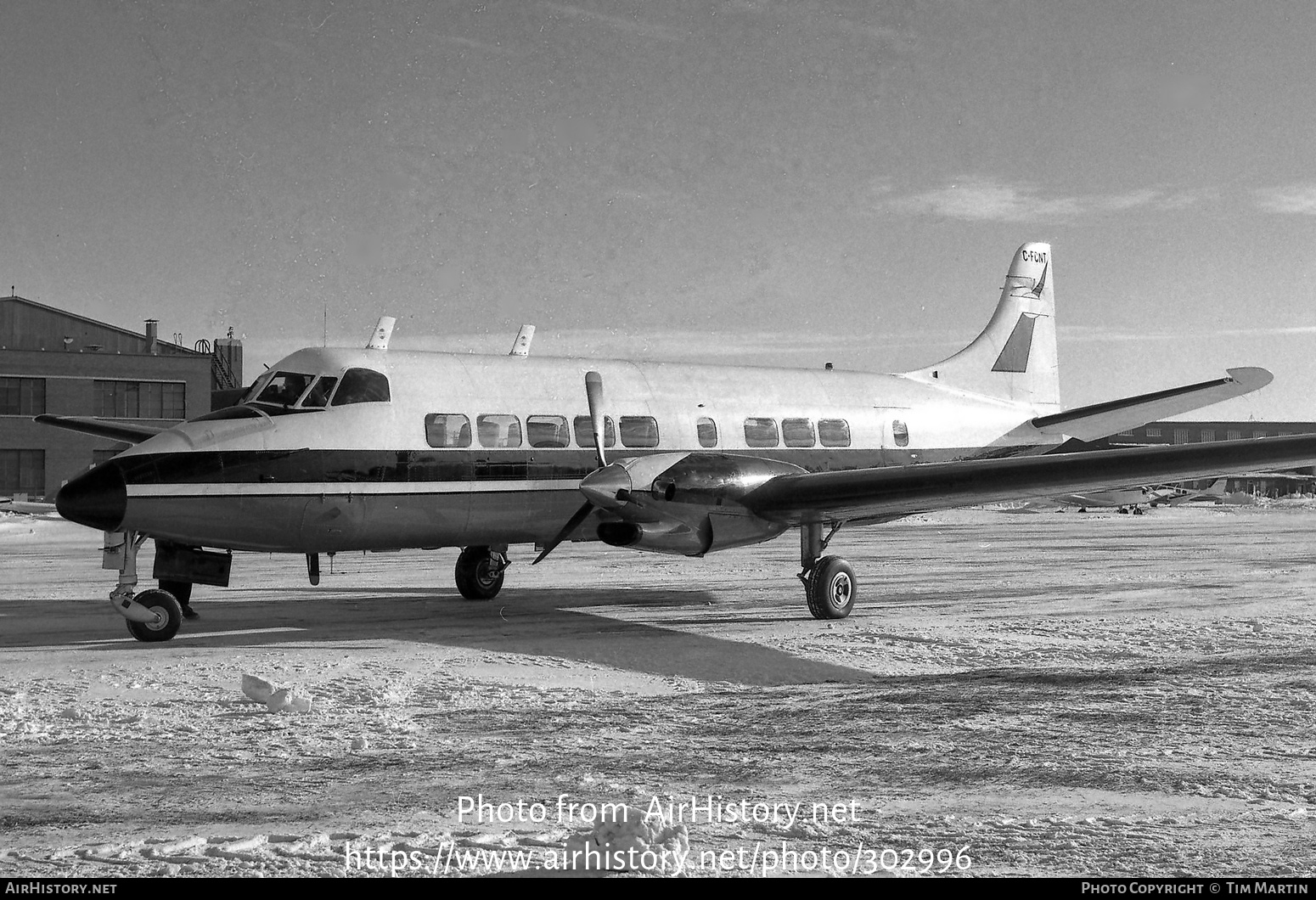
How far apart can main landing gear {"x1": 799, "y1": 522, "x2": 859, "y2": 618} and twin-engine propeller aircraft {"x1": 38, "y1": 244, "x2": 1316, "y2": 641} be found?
2 centimetres

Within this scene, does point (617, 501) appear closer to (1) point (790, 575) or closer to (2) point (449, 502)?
(2) point (449, 502)

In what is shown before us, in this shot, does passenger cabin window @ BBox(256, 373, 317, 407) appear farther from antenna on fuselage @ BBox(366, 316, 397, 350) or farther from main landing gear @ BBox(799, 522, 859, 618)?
main landing gear @ BBox(799, 522, 859, 618)

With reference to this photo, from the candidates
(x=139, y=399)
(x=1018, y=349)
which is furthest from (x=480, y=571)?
(x=139, y=399)

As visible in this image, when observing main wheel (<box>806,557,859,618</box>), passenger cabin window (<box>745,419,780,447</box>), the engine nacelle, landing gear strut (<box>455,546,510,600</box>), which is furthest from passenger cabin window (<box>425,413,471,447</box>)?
main wheel (<box>806,557,859,618</box>)

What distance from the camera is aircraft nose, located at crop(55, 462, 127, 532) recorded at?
457 inches

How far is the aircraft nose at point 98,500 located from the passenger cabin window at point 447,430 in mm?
3526

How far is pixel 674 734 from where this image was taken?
8133mm

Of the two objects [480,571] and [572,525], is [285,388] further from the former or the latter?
[480,571]

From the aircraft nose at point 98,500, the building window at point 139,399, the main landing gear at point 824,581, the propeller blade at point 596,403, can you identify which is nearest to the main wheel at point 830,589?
the main landing gear at point 824,581

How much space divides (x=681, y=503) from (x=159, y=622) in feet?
19.7

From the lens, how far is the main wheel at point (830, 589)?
14352mm

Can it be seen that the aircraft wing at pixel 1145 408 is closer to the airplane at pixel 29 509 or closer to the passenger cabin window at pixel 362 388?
the passenger cabin window at pixel 362 388

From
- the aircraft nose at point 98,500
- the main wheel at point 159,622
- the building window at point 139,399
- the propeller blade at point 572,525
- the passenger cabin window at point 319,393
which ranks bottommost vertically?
the main wheel at point 159,622

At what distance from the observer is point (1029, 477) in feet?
41.5
